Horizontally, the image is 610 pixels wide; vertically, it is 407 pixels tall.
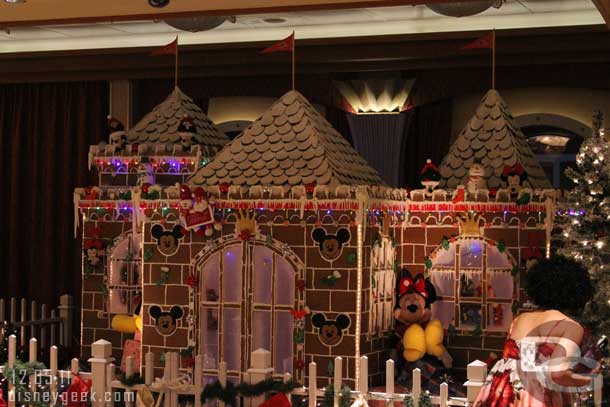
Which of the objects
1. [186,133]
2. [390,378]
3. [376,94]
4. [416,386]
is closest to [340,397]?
[390,378]

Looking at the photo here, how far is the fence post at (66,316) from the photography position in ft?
41.5

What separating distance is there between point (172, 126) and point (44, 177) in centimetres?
309

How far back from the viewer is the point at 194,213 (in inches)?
363

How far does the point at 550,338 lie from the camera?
17.8ft

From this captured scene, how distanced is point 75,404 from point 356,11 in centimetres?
567

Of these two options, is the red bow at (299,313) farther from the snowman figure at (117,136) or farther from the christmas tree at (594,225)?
the snowman figure at (117,136)

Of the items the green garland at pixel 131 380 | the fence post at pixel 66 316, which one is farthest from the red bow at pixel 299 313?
the fence post at pixel 66 316

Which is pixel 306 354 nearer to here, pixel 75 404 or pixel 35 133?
pixel 75 404

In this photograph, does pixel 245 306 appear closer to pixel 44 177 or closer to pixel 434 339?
pixel 434 339

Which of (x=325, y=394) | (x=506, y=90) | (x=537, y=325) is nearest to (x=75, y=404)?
(x=325, y=394)

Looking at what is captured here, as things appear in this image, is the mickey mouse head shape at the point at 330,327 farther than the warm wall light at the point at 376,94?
No

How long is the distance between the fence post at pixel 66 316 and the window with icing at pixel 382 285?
15.5ft

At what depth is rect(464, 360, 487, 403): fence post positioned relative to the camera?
21.0 feet

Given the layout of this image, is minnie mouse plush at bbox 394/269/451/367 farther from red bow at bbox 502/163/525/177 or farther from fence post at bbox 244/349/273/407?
fence post at bbox 244/349/273/407
